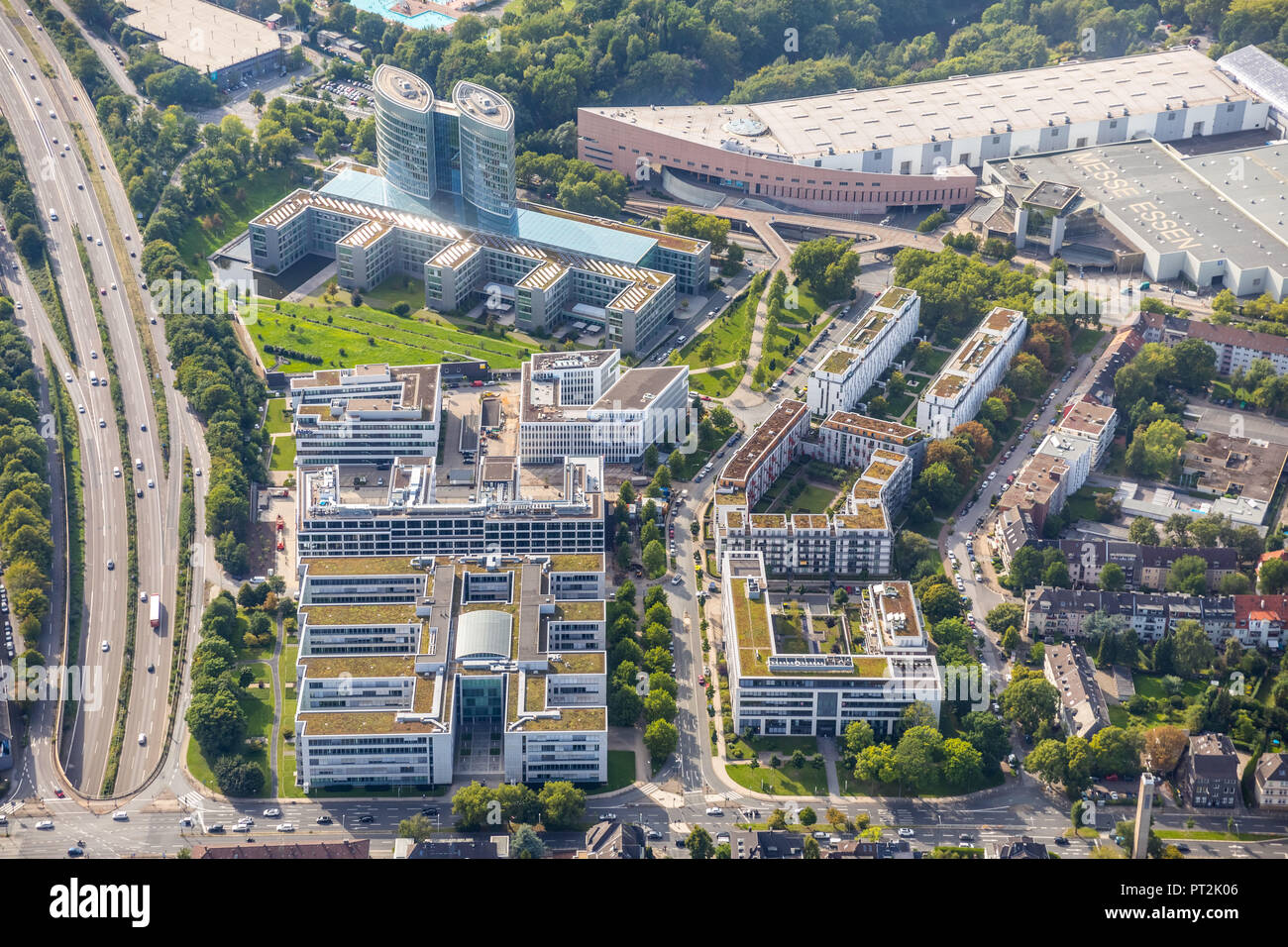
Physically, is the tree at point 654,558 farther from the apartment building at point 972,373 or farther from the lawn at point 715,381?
the apartment building at point 972,373

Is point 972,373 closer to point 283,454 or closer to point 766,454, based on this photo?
point 766,454

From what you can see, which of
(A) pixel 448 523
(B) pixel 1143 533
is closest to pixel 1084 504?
(B) pixel 1143 533

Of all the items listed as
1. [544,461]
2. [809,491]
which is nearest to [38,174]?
[544,461]

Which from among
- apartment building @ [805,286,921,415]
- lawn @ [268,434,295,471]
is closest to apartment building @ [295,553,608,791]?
lawn @ [268,434,295,471]

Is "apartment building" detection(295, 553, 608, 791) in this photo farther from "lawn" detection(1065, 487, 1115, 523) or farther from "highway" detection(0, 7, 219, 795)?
"lawn" detection(1065, 487, 1115, 523)
